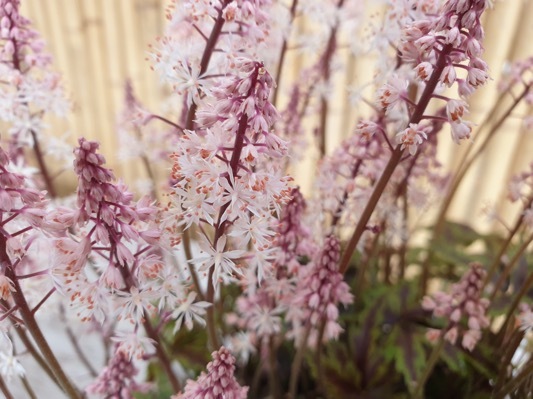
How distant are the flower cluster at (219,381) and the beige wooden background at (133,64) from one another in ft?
2.16

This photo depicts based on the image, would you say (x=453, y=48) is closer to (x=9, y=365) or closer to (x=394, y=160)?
(x=394, y=160)

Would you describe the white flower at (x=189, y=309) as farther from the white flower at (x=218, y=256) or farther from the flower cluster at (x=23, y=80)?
the flower cluster at (x=23, y=80)

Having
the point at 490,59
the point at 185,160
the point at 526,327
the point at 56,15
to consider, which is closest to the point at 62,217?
the point at 185,160

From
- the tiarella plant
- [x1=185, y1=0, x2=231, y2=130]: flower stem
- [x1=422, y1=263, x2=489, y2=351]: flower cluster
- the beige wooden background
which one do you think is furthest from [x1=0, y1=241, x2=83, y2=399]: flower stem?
the beige wooden background

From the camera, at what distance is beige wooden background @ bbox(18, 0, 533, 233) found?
84cm

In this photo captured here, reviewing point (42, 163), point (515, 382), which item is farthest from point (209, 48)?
point (515, 382)

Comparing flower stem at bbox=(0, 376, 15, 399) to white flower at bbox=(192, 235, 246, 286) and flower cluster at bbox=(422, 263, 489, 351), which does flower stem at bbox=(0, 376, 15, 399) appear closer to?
white flower at bbox=(192, 235, 246, 286)

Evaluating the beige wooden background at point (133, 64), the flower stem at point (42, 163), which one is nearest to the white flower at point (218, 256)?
the flower stem at point (42, 163)

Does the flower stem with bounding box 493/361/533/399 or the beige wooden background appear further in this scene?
the beige wooden background

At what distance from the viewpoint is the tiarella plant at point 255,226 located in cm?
30

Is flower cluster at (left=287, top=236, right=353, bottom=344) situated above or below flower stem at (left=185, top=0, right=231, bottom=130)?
below

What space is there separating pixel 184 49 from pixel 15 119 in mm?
147

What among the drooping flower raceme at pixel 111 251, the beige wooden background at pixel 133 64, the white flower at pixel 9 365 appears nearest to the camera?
the drooping flower raceme at pixel 111 251

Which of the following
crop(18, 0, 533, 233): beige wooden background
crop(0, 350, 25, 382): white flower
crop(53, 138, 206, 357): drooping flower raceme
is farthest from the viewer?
crop(18, 0, 533, 233): beige wooden background
